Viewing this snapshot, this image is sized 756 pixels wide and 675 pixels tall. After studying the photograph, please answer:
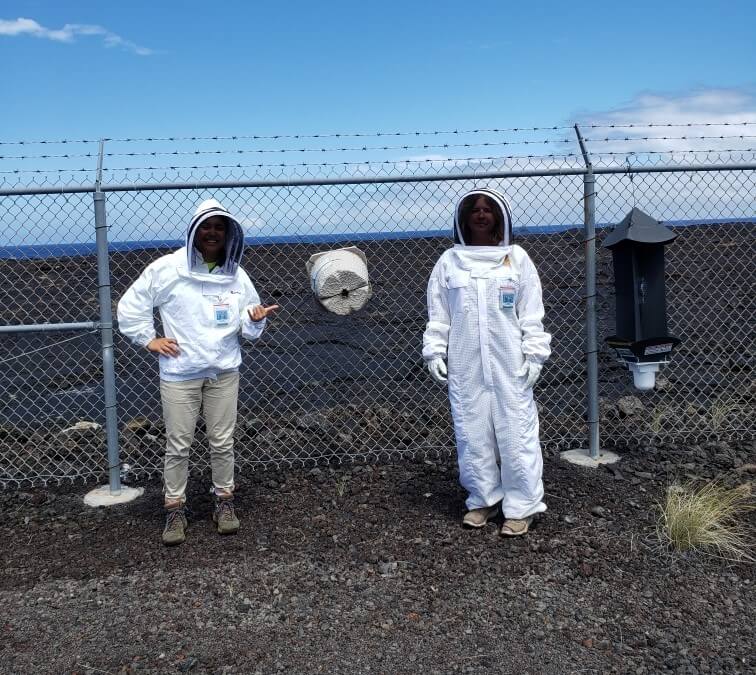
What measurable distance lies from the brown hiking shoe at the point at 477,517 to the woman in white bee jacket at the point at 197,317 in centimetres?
151

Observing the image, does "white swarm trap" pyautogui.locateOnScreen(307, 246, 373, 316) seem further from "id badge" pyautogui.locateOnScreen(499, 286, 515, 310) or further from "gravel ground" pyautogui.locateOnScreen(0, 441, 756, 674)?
"gravel ground" pyautogui.locateOnScreen(0, 441, 756, 674)

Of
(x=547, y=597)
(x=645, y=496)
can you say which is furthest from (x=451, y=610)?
(x=645, y=496)

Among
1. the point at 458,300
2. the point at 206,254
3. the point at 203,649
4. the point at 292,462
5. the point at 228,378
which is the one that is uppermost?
the point at 206,254

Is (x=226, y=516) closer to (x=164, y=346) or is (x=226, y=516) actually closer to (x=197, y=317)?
(x=164, y=346)

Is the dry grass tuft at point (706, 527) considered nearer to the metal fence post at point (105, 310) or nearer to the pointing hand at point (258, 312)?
the pointing hand at point (258, 312)

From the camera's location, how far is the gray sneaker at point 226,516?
4473 millimetres

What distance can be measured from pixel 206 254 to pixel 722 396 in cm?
608

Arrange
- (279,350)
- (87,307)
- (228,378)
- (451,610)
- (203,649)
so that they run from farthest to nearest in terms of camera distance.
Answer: (87,307) → (279,350) → (228,378) → (451,610) → (203,649)

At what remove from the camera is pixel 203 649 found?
333 cm

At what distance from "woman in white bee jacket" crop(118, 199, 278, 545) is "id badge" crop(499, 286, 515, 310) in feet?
3.99

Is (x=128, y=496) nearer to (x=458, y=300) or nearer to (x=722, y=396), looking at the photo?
(x=458, y=300)

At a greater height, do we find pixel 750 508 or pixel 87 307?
pixel 87 307

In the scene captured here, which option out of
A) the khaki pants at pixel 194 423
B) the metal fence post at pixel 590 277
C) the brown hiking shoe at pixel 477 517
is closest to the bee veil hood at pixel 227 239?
the khaki pants at pixel 194 423

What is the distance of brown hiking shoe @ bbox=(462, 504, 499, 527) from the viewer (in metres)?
4.44
